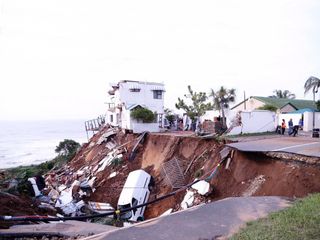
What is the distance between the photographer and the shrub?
88.2 ft

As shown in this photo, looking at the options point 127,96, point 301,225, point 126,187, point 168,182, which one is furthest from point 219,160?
point 127,96

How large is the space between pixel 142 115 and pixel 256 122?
10.2 metres

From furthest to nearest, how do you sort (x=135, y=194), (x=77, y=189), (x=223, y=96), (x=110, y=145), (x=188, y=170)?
(x=223, y=96) < (x=110, y=145) < (x=77, y=189) < (x=188, y=170) < (x=135, y=194)

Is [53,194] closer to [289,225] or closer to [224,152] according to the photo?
[224,152]

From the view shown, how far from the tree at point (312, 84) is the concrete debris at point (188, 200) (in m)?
14.0

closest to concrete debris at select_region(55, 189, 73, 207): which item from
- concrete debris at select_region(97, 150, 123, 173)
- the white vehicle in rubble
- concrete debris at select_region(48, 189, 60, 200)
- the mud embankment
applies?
concrete debris at select_region(48, 189, 60, 200)

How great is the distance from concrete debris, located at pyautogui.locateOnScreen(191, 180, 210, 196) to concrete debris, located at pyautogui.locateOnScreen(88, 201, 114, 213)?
5.30m

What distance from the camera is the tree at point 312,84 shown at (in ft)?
72.2

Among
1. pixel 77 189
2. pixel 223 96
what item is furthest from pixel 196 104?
pixel 77 189

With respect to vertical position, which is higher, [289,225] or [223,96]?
[223,96]

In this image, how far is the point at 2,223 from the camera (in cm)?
764

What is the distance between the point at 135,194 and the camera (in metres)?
16.4

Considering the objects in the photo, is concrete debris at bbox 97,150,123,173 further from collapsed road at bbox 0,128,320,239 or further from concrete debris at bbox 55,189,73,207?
concrete debris at bbox 55,189,73,207

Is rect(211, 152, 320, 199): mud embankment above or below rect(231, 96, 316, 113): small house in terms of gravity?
A: below
